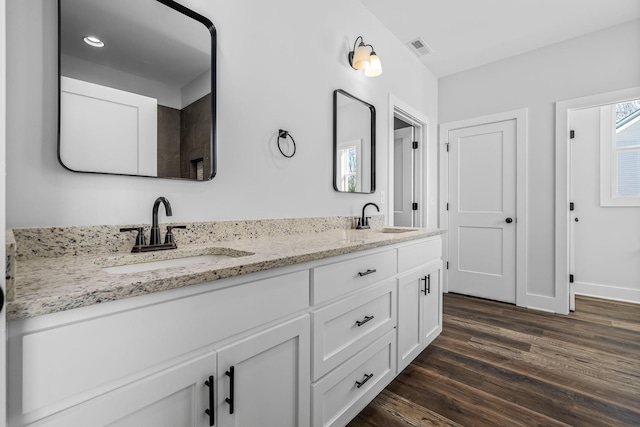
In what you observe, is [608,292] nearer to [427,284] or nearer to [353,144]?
[427,284]

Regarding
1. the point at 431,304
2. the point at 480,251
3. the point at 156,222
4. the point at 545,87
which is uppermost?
the point at 545,87

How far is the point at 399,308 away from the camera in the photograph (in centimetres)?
176

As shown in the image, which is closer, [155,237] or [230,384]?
[230,384]

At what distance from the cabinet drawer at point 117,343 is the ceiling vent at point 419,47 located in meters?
3.02

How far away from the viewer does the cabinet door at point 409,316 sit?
5.87ft

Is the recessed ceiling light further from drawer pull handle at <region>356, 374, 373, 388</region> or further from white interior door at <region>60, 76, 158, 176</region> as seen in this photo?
drawer pull handle at <region>356, 374, 373, 388</region>

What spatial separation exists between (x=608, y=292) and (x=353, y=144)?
3.53 m

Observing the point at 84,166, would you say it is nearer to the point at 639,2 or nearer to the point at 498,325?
the point at 498,325

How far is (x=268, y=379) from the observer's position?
990 millimetres

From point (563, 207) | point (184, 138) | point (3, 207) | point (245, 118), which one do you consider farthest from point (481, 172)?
point (3, 207)

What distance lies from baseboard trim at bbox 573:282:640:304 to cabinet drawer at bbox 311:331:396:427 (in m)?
3.30

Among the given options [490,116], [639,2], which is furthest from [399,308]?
[639,2]

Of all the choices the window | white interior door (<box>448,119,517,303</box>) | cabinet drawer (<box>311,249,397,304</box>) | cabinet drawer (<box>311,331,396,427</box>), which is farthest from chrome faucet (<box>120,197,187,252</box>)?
the window

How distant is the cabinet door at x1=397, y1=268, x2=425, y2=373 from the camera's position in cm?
179
